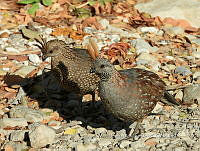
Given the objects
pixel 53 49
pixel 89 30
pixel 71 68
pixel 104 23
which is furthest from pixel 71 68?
pixel 104 23

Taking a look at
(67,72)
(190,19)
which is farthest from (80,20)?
(67,72)

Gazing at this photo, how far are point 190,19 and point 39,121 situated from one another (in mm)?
4244

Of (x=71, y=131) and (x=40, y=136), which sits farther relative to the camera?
(x=71, y=131)

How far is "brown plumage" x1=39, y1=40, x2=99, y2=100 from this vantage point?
6953 millimetres

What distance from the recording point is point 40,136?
6277mm

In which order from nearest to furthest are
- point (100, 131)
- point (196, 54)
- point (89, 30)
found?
1. point (100, 131)
2. point (196, 54)
3. point (89, 30)

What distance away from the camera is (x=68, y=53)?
7.09 meters

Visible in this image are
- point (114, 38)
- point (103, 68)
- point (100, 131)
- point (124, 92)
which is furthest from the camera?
point (114, 38)

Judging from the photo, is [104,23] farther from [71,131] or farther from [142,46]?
[71,131]

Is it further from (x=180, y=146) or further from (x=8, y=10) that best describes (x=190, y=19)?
(x=180, y=146)

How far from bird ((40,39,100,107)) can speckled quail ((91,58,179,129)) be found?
709 mm

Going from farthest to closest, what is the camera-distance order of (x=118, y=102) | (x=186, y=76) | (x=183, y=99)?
1. (x=186, y=76)
2. (x=183, y=99)
3. (x=118, y=102)

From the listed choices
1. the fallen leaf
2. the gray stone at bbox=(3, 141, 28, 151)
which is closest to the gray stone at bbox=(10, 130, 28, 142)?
the gray stone at bbox=(3, 141, 28, 151)

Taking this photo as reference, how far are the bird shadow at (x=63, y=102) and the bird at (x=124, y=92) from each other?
57 cm
